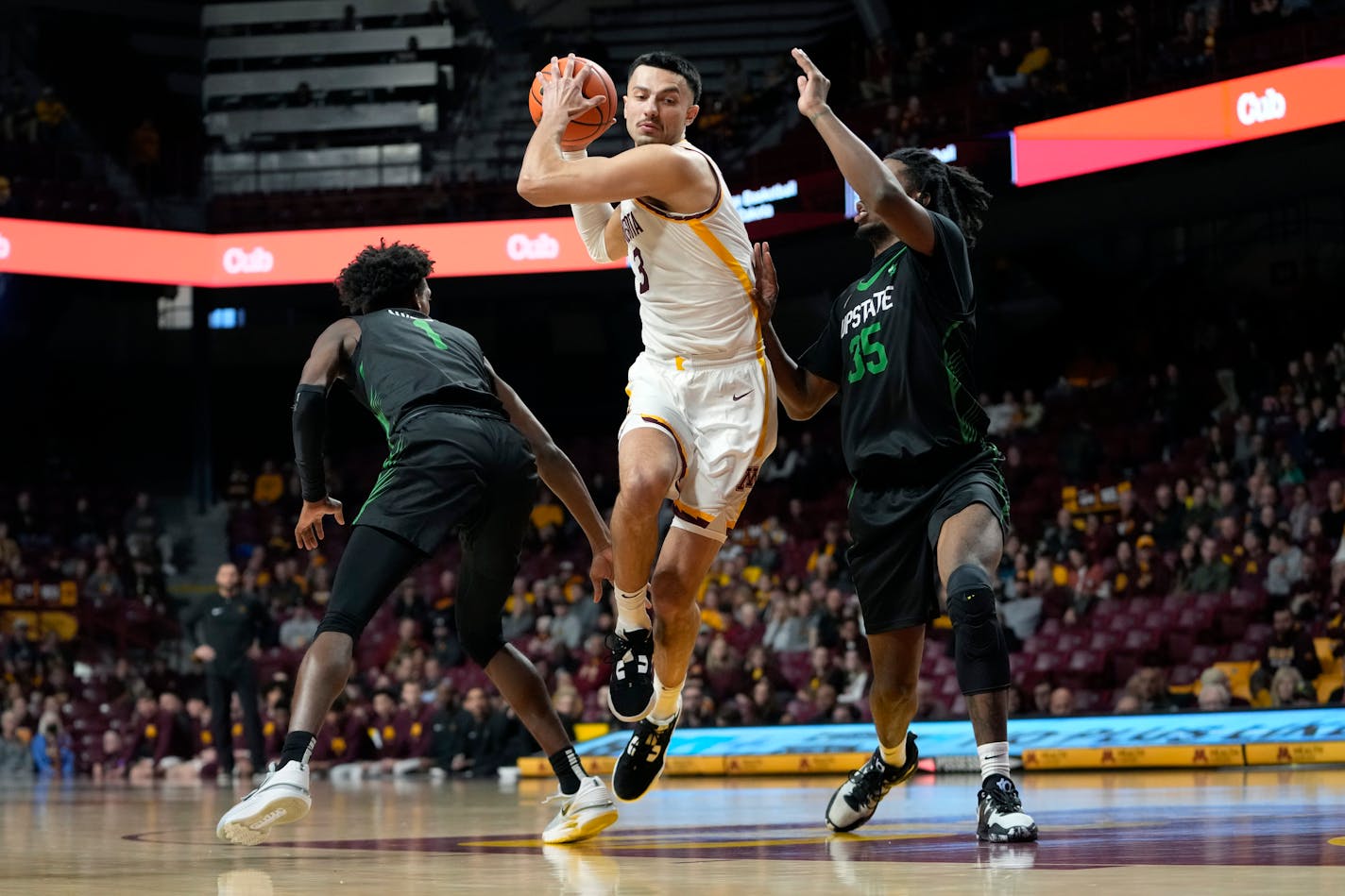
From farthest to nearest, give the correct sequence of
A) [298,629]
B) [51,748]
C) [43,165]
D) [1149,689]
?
[43,165]
[298,629]
[51,748]
[1149,689]

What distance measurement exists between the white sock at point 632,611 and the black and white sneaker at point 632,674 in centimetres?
2

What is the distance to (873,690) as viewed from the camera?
5562 millimetres

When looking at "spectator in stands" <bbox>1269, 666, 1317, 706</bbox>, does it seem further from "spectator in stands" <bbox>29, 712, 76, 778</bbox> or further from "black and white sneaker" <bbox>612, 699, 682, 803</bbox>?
"spectator in stands" <bbox>29, 712, 76, 778</bbox>

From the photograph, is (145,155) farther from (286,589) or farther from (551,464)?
(551,464)

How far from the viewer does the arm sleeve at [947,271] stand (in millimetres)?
5293

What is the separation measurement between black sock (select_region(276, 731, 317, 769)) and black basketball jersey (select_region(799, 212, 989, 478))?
1.99 metres

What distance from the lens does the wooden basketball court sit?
11.9ft

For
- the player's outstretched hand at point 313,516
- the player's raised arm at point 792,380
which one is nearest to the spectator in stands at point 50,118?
the player's outstretched hand at point 313,516

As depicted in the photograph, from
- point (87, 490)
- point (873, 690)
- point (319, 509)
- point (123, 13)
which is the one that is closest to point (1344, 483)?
point (873, 690)

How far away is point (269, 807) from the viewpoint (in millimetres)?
4504

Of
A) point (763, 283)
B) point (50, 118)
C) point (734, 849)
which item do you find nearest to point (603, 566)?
point (763, 283)

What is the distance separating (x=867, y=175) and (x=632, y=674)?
1842 millimetres

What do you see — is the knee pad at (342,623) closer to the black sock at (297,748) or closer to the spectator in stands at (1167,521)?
the black sock at (297,748)

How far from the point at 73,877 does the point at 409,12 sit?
2408 cm
